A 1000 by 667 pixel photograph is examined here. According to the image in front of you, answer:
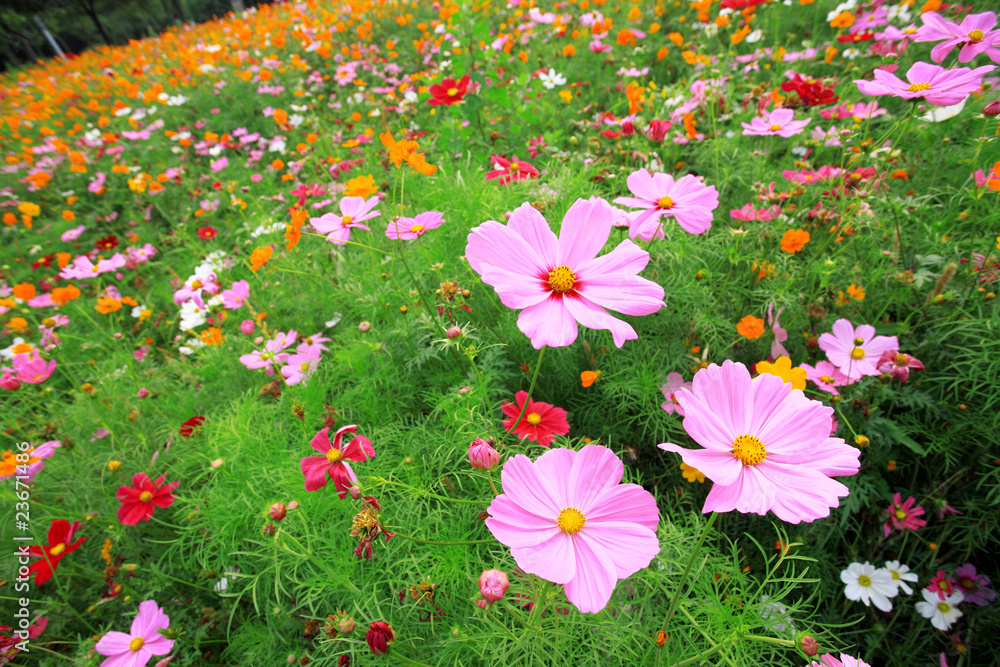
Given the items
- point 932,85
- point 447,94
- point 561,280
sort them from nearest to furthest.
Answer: point 561,280, point 932,85, point 447,94

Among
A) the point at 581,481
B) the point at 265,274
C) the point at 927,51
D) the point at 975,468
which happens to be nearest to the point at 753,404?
the point at 581,481

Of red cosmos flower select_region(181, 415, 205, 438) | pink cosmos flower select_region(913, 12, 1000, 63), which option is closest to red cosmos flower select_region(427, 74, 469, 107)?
pink cosmos flower select_region(913, 12, 1000, 63)

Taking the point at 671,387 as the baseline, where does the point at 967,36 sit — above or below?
above

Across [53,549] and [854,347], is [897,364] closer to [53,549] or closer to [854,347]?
[854,347]

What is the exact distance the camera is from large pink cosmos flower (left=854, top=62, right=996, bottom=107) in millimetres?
772

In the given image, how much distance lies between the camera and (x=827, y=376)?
1018 mm

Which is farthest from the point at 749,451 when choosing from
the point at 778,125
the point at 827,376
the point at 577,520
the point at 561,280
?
the point at 778,125

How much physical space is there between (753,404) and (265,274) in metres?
1.87

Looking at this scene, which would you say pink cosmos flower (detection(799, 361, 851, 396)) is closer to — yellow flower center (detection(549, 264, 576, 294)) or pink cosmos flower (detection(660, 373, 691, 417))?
pink cosmos flower (detection(660, 373, 691, 417))

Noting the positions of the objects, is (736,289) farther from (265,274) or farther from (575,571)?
(265,274)

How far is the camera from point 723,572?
89 centimetres

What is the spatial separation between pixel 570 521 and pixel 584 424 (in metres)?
0.65

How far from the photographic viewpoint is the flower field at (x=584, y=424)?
621 mm

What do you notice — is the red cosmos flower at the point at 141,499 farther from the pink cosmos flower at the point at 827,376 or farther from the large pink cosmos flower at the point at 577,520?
the pink cosmos flower at the point at 827,376
